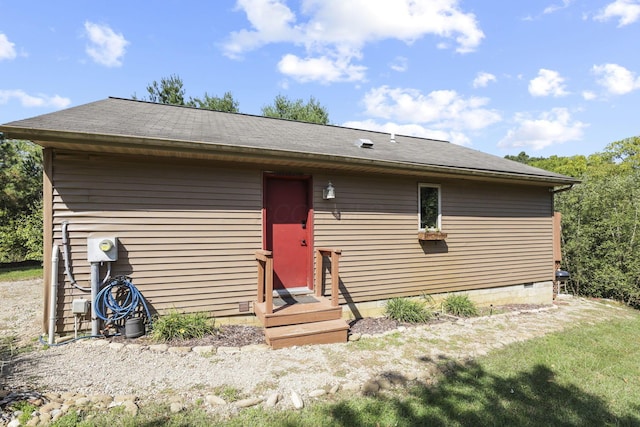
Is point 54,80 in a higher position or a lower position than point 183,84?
lower

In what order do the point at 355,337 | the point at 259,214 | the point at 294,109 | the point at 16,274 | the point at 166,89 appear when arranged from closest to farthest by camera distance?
the point at 355,337 → the point at 259,214 → the point at 16,274 → the point at 166,89 → the point at 294,109

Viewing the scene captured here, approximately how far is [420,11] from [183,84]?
15016 millimetres

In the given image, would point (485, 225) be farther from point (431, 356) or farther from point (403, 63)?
point (403, 63)

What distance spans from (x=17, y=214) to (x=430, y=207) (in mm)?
14346

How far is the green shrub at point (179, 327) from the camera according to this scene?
12.8 feet

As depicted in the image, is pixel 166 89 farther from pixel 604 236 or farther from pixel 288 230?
pixel 604 236

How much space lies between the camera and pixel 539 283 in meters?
7.38

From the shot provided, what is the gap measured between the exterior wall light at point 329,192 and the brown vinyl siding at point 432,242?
0.30 ft

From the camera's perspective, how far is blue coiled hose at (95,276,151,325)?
12.9 feet

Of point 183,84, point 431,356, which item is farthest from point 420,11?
point 183,84

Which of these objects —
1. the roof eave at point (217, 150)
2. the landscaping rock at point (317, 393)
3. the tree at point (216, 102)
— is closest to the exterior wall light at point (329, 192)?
the roof eave at point (217, 150)

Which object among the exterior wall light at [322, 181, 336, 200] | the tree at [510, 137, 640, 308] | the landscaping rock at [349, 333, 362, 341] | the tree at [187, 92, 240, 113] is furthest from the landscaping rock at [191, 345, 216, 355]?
the tree at [187, 92, 240, 113]

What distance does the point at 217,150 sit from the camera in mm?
4078

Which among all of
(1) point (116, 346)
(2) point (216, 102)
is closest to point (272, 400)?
(1) point (116, 346)
